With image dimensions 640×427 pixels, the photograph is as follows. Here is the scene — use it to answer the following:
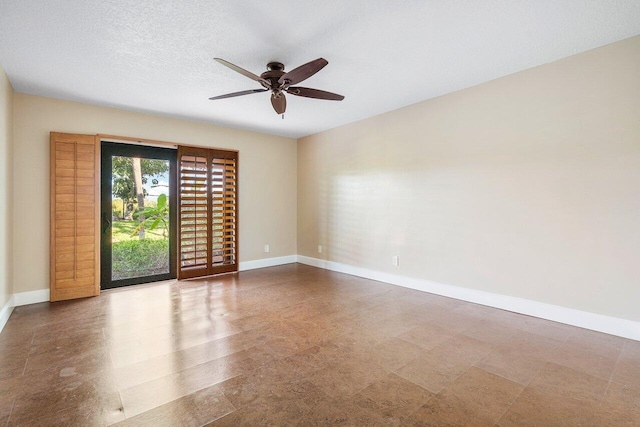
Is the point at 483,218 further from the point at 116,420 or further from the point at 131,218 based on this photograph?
the point at 131,218

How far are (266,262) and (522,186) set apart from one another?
4.41 m

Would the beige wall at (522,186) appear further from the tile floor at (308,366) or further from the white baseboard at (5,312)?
the white baseboard at (5,312)

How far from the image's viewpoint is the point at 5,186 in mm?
3277

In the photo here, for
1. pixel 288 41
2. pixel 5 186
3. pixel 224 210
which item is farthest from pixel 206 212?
pixel 288 41

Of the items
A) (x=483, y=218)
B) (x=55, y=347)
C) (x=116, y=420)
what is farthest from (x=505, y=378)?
(x=55, y=347)

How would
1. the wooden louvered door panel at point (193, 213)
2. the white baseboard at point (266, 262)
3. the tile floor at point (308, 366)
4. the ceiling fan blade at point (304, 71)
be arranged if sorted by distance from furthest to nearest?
the white baseboard at point (266, 262), the wooden louvered door panel at point (193, 213), the ceiling fan blade at point (304, 71), the tile floor at point (308, 366)

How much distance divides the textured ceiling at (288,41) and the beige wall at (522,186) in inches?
13.5

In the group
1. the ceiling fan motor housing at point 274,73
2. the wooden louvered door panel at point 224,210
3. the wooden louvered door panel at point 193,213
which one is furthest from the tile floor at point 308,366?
the ceiling fan motor housing at point 274,73

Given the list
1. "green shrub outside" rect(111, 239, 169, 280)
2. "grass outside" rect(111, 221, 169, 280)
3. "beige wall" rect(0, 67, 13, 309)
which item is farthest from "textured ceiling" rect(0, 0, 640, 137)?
"green shrub outside" rect(111, 239, 169, 280)

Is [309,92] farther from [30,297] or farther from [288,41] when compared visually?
[30,297]

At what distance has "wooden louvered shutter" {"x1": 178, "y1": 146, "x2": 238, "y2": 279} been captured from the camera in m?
4.84

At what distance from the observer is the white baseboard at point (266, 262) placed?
18.4ft

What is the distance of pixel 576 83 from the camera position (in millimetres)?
2918

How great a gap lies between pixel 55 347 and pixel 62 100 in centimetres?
319
